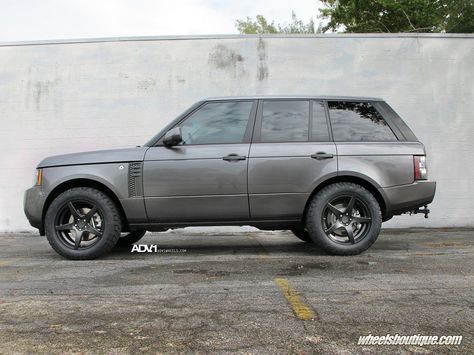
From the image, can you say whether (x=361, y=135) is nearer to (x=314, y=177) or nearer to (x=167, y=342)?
(x=314, y=177)

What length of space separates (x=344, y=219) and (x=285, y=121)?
126 centimetres

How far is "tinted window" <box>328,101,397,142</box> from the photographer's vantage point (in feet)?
17.0

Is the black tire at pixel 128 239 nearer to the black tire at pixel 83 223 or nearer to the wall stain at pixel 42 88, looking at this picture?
the black tire at pixel 83 223

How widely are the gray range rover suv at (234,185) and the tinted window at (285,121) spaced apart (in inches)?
0.6

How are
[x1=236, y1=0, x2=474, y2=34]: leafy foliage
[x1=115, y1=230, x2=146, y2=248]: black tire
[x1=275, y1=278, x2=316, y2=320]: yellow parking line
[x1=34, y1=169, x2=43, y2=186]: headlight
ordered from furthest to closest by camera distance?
1. [x1=236, y1=0, x2=474, y2=34]: leafy foliage
2. [x1=115, y1=230, x2=146, y2=248]: black tire
3. [x1=34, y1=169, x2=43, y2=186]: headlight
4. [x1=275, y1=278, x2=316, y2=320]: yellow parking line

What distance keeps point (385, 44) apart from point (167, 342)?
25.5ft

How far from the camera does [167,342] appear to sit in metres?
2.48

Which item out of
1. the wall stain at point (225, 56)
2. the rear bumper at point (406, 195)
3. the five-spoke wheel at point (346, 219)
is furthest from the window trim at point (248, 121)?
the wall stain at point (225, 56)

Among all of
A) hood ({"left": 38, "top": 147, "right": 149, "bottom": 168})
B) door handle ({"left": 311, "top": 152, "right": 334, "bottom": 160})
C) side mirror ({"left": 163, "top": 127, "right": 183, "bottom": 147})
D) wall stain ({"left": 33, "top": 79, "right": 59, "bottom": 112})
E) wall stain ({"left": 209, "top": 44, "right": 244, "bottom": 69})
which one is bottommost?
door handle ({"left": 311, "top": 152, "right": 334, "bottom": 160})

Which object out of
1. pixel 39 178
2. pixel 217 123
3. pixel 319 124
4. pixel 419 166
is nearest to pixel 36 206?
pixel 39 178

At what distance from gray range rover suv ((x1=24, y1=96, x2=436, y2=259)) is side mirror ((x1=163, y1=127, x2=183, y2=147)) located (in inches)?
0.6

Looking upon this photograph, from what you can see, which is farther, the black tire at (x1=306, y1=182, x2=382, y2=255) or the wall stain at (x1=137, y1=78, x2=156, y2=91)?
the wall stain at (x1=137, y1=78, x2=156, y2=91)

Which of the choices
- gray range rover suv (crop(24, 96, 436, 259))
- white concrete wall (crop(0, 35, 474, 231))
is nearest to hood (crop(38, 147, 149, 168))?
gray range rover suv (crop(24, 96, 436, 259))

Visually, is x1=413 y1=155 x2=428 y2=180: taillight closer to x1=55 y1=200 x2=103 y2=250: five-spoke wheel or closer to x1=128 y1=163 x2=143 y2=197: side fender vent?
x1=128 y1=163 x2=143 y2=197: side fender vent
